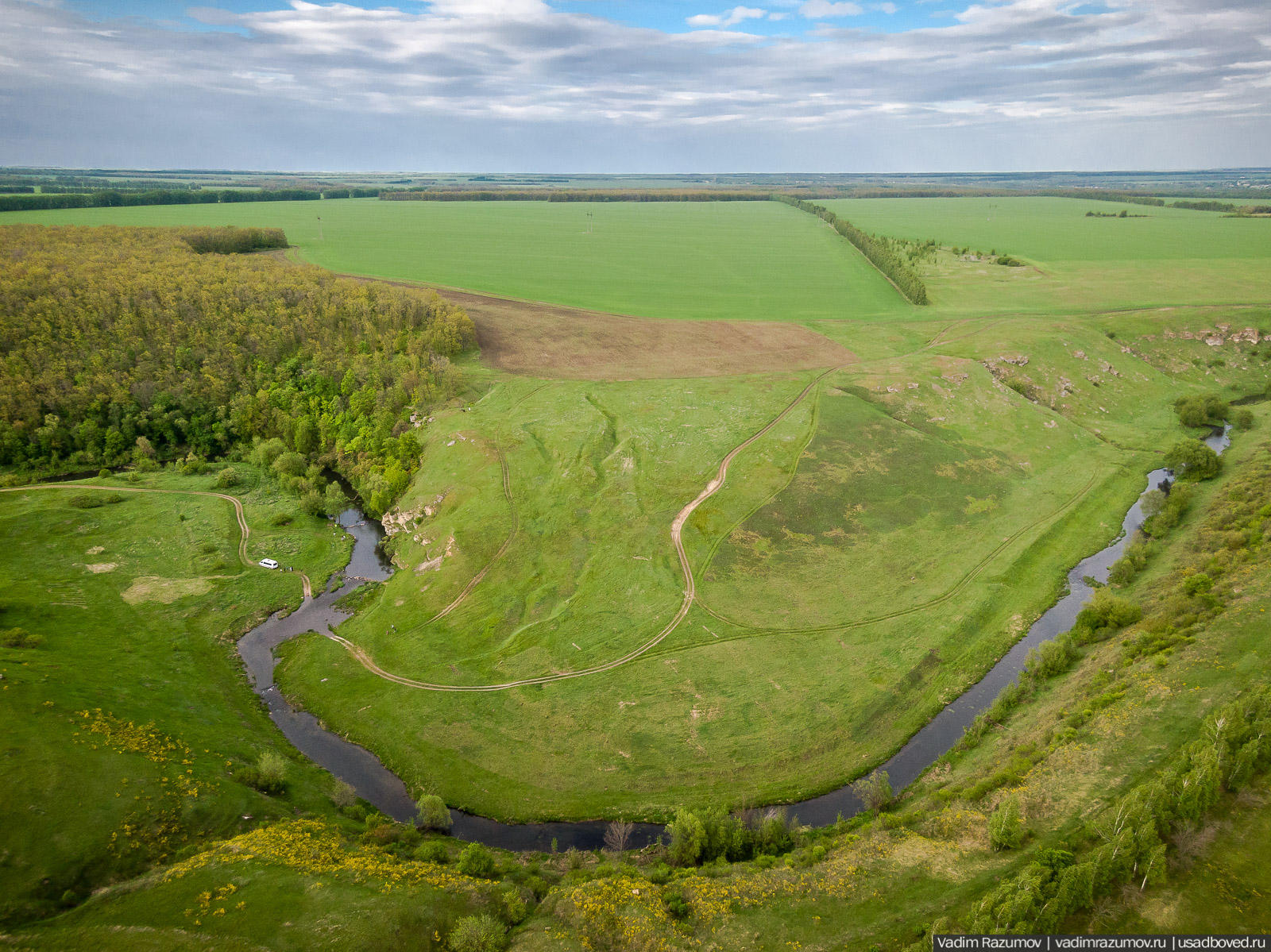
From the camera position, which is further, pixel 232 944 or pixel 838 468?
pixel 838 468

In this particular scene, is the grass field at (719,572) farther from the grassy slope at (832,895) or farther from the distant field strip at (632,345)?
the grassy slope at (832,895)

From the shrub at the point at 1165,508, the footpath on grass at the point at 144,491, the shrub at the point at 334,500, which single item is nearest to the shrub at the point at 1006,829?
the shrub at the point at 1165,508

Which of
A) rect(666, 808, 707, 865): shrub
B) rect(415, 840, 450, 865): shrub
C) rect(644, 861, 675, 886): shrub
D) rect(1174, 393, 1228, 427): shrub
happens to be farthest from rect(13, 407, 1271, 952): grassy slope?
rect(1174, 393, 1228, 427): shrub

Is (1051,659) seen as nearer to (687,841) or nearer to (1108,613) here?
(1108,613)

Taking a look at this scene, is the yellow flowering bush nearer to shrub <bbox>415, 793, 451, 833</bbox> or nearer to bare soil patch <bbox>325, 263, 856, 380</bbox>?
shrub <bbox>415, 793, 451, 833</bbox>

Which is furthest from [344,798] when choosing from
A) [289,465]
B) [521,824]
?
[289,465]

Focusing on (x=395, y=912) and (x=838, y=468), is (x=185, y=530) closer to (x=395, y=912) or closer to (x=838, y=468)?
(x=395, y=912)

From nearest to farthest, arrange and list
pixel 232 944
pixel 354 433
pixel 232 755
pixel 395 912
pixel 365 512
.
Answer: pixel 232 944 < pixel 395 912 < pixel 232 755 < pixel 365 512 < pixel 354 433

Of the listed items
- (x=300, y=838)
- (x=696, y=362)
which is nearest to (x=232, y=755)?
(x=300, y=838)
